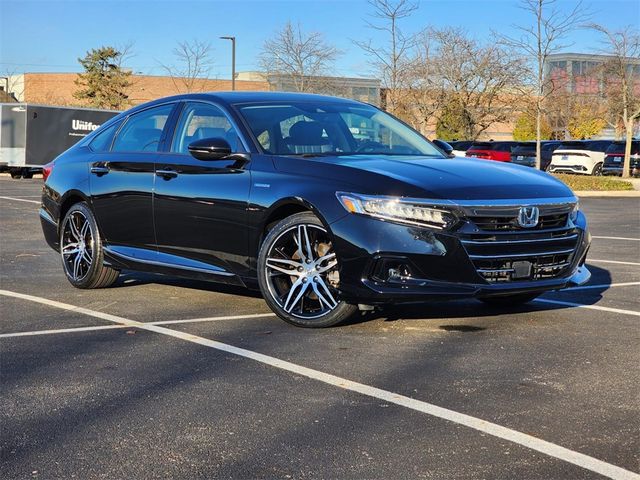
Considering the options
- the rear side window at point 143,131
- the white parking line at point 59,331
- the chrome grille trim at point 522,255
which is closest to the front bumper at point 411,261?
the chrome grille trim at point 522,255

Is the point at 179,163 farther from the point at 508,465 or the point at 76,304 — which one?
the point at 508,465

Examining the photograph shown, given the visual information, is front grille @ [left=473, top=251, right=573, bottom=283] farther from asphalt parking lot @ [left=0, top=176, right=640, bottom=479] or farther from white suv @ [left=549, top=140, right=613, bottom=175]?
white suv @ [left=549, top=140, right=613, bottom=175]

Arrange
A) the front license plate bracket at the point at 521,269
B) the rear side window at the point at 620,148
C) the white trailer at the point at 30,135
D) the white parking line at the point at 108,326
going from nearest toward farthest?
the front license plate bracket at the point at 521,269
the white parking line at the point at 108,326
the white trailer at the point at 30,135
the rear side window at the point at 620,148

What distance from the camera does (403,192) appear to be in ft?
19.8

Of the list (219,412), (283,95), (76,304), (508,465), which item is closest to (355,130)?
(283,95)

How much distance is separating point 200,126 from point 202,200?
0.69 meters

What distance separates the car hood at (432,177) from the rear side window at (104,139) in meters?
2.27

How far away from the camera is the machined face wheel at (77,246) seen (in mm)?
8339

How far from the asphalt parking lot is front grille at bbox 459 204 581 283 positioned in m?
0.40

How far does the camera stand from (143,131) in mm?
8039

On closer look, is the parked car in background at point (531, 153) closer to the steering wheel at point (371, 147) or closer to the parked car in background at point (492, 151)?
the parked car in background at point (492, 151)

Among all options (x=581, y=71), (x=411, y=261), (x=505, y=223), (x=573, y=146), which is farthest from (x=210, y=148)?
(x=581, y=71)

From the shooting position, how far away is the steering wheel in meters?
7.18

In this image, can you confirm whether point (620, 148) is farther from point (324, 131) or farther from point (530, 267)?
point (530, 267)
